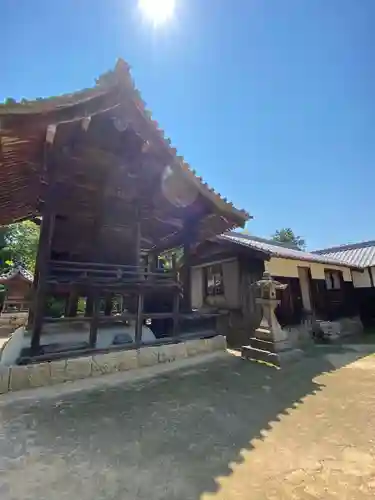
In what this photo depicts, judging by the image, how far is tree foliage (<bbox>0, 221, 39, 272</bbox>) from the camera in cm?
2606

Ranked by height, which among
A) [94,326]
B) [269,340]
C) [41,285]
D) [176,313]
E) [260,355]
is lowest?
[260,355]

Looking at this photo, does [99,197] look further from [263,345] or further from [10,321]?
[10,321]

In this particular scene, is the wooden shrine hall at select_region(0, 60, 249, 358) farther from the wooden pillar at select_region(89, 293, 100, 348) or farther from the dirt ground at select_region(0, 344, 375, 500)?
the dirt ground at select_region(0, 344, 375, 500)

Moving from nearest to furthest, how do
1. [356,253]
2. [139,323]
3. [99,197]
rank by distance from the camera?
1. [139,323]
2. [99,197]
3. [356,253]

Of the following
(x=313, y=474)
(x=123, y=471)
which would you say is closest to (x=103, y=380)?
(x=123, y=471)

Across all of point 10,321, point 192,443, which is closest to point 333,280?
point 192,443

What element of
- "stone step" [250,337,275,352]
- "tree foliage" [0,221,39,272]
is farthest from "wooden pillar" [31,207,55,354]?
"tree foliage" [0,221,39,272]

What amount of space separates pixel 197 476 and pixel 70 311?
609 cm

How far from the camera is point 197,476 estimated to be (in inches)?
96.7

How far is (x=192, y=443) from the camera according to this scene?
3021 millimetres

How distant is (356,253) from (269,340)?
45.8 ft

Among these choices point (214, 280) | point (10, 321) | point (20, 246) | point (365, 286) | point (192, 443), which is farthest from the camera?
point (20, 246)

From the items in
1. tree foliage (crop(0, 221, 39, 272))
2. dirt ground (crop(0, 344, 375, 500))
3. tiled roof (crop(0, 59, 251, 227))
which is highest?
tree foliage (crop(0, 221, 39, 272))

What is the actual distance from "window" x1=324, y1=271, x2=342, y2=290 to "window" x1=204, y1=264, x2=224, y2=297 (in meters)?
6.58
